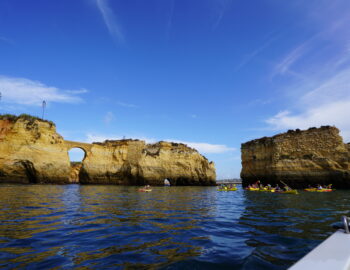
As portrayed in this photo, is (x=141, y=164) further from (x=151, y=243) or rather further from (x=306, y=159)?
(x=151, y=243)

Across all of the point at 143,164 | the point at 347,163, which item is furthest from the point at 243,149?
the point at 143,164

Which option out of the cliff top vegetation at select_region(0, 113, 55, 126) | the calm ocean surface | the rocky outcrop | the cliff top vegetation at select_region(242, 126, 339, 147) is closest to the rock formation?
the cliff top vegetation at select_region(0, 113, 55, 126)

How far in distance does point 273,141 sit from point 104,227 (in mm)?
41637

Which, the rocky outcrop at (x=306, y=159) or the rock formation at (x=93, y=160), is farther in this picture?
the rock formation at (x=93, y=160)

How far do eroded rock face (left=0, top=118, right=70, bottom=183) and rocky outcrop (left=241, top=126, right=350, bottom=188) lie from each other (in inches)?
1563

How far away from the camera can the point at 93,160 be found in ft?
168

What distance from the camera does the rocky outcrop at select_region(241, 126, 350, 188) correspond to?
36094mm

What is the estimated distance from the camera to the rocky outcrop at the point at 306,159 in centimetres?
3609

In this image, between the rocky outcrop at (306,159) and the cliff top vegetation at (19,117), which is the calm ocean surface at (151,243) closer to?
the rocky outcrop at (306,159)

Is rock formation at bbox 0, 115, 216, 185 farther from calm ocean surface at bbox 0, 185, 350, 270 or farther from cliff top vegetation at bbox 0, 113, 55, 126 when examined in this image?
calm ocean surface at bbox 0, 185, 350, 270

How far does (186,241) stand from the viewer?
624 centimetres

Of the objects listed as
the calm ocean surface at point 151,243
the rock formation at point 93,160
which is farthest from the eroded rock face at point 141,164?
the calm ocean surface at point 151,243

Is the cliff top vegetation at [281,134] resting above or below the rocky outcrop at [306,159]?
above

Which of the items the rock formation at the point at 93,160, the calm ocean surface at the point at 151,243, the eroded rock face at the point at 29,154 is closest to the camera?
the calm ocean surface at the point at 151,243
